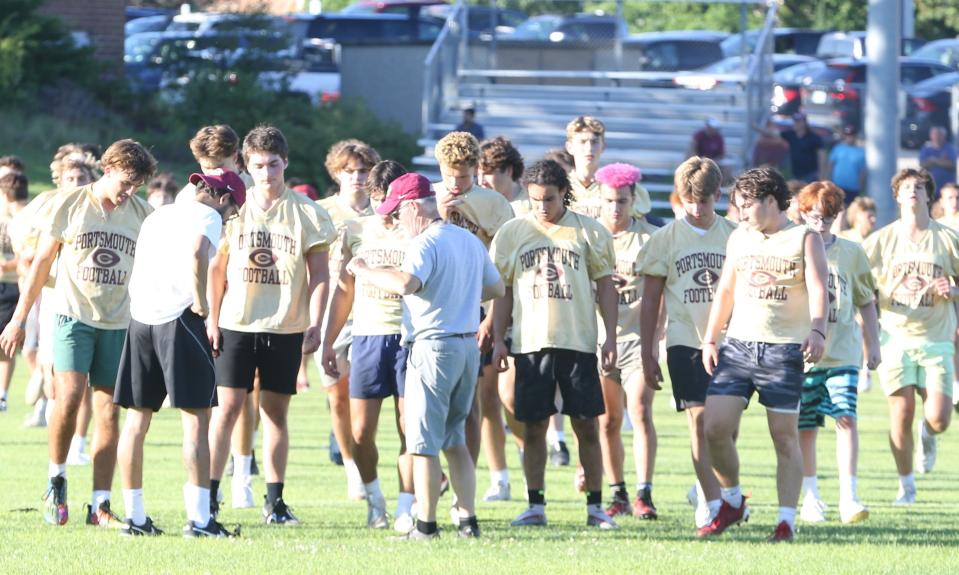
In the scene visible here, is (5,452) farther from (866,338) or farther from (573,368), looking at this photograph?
(866,338)

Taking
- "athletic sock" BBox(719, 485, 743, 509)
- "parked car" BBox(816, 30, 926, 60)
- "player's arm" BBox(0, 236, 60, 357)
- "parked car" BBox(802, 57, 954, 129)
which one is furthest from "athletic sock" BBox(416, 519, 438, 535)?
"parked car" BBox(816, 30, 926, 60)

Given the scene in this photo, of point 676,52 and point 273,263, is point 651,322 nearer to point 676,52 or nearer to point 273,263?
point 273,263

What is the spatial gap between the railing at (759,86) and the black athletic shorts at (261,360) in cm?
1882

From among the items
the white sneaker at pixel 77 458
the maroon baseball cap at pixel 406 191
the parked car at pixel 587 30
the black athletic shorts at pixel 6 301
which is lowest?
the white sneaker at pixel 77 458

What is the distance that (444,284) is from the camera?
29.3ft

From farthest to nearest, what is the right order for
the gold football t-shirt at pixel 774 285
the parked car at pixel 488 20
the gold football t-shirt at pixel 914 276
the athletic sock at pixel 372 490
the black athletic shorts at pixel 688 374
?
1. the parked car at pixel 488 20
2. the gold football t-shirt at pixel 914 276
3. the black athletic shorts at pixel 688 374
4. the athletic sock at pixel 372 490
5. the gold football t-shirt at pixel 774 285

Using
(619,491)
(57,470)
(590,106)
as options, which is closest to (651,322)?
(619,491)

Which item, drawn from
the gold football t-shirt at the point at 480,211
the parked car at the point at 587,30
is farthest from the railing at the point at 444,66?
the gold football t-shirt at the point at 480,211

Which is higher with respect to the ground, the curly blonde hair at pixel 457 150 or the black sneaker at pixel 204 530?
the curly blonde hair at pixel 457 150

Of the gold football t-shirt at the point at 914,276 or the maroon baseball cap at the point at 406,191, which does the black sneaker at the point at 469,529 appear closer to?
the maroon baseball cap at the point at 406,191

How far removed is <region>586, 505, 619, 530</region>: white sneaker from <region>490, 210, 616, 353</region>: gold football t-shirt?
895 millimetres

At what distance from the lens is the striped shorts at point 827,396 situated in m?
10.7

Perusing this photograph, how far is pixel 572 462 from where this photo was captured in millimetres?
13898

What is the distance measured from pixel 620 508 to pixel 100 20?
23855 mm
